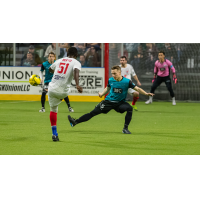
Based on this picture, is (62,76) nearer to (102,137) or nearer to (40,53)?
(102,137)

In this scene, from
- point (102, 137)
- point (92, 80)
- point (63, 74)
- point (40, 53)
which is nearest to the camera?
point (63, 74)

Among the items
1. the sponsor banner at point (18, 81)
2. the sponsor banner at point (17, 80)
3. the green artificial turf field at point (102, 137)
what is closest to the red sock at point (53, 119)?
the green artificial turf field at point (102, 137)

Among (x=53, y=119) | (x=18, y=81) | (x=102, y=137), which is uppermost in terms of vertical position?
(x=18, y=81)

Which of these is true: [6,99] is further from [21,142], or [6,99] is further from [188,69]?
[21,142]

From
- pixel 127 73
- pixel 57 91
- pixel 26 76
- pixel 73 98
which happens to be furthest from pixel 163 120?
pixel 26 76

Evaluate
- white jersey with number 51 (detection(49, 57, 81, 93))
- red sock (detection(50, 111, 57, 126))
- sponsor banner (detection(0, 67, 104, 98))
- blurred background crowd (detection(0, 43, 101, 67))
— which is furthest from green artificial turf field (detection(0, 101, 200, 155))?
blurred background crowd (detection(0, 43, 101, 67))

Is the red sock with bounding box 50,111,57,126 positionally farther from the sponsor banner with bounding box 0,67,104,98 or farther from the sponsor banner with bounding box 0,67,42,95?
the sponsor banner with bounding box 0,67,42,95

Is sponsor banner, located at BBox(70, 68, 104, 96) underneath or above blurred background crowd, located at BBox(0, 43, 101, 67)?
underneath

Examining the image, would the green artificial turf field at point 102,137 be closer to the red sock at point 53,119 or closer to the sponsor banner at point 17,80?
the red sock at point 53,119

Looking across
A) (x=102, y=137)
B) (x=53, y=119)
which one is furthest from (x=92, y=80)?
(x=53, y=119)

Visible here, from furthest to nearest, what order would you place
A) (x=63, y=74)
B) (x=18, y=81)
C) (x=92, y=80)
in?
(x=18, y=81), (x=92, y=80), (x=63, y=74)

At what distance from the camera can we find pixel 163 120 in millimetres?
11969

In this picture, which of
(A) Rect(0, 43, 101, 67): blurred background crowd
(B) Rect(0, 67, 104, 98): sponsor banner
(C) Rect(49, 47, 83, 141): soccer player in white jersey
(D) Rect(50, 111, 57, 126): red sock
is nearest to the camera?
(C) Rect(49, 47, 83, 141): soccer player in white jersey
